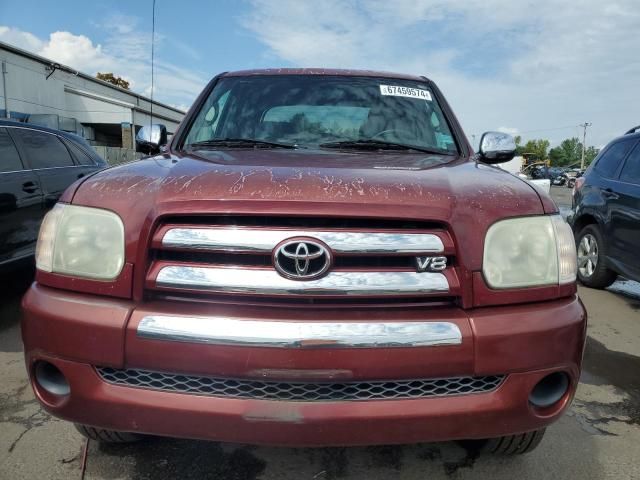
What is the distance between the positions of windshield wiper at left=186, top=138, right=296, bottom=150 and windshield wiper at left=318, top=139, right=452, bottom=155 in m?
0.22

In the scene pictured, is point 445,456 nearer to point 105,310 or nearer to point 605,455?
point 605,455

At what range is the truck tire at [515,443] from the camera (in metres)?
2.01

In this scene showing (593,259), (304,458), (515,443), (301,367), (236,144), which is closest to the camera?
(301,367)

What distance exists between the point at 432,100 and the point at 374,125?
49cm

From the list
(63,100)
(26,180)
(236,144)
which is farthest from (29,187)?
(63,100)

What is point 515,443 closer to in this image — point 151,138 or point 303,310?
point 303,310

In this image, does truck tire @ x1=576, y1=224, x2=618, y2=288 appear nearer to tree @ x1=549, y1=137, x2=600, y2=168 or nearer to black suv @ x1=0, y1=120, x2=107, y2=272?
black suv @ x1=0, y1=120, x2=107, y2=272

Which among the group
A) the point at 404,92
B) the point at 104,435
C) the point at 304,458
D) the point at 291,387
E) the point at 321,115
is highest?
the point at 404,92

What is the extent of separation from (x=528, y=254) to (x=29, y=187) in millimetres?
4311

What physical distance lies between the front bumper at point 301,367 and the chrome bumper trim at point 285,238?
0.64 feet

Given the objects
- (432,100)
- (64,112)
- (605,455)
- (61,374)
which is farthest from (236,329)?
(64,112)

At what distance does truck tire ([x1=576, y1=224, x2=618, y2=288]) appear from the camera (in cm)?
535

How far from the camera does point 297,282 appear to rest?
157cm

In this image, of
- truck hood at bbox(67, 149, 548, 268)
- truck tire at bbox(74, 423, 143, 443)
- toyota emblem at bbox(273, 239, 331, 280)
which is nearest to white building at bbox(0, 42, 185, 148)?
truck tire at bbox(74, 423, 143, 443)
